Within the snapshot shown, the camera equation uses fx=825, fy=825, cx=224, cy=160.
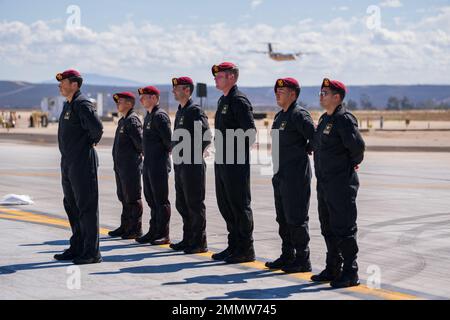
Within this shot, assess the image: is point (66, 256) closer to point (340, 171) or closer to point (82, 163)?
point (82, 163)

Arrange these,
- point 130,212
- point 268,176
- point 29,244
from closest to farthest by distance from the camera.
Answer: point 29,244 < point 130,212 < point 268,176

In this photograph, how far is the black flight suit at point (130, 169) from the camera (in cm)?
1107

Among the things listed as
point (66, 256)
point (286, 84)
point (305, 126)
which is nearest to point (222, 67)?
point (286, 84)

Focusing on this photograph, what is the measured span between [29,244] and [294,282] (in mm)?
3885

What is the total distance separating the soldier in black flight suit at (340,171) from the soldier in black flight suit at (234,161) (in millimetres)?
1321

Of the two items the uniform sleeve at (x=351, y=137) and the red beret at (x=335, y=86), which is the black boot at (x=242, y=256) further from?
the red beret at (x=335, y=86)

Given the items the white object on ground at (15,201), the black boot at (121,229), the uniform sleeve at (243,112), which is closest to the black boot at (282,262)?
the uniform sleeve at (243,112)

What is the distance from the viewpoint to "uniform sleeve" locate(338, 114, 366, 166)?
787cm

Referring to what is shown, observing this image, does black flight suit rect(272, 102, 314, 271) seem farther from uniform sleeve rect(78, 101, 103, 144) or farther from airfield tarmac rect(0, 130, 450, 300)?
uniform sleeve rect(78, 101, 103, 144)

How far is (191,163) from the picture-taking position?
9.90 meters

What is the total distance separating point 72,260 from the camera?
9.32 meters

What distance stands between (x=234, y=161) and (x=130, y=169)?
2.25 metres
